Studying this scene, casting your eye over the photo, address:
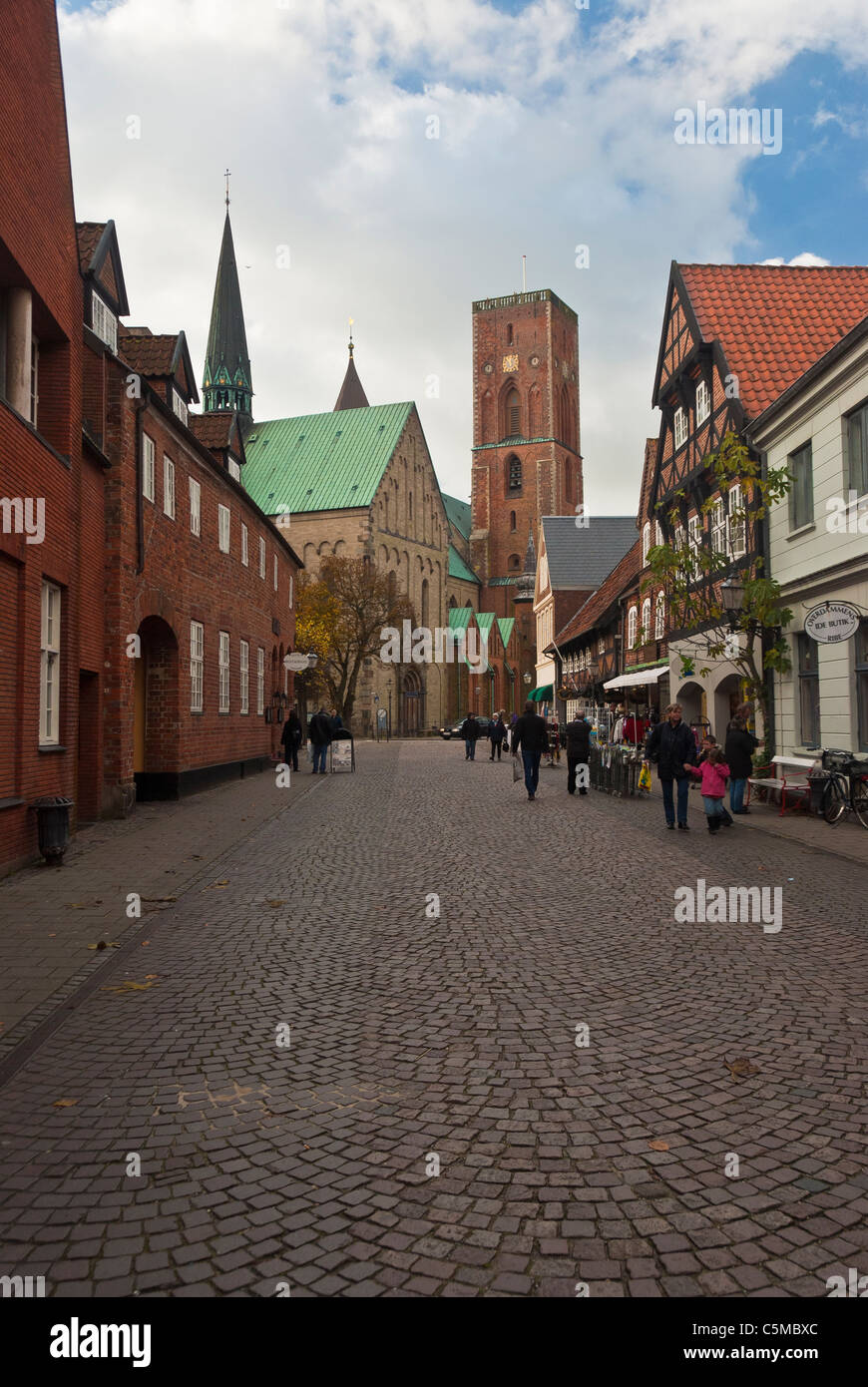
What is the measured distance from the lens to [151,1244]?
118 inches

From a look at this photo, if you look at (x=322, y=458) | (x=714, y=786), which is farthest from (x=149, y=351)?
(x=322, y=458)

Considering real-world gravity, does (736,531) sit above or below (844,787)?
above

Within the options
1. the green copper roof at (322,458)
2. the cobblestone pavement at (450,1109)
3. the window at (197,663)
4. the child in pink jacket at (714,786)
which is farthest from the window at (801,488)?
the green copper roof at (322,458)

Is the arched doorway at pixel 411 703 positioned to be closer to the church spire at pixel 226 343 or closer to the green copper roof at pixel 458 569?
the green copper roof at pixel 458 569

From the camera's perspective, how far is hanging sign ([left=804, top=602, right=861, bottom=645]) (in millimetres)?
13461

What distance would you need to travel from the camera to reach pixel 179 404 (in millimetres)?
19609

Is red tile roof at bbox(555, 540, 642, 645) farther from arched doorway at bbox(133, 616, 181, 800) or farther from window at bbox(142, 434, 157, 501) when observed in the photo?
window at bbox(142, 434, 157, 501)

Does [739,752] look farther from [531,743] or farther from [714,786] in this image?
[531,743]

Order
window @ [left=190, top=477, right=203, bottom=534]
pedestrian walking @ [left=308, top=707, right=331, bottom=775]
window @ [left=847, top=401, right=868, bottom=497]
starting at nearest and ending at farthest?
window @ [left=847, top=401, right=868, bottom=497] → window @ [left=190, top=477, right=203, bottom=534] → pedestrian walking @ [left=308, top=707, right=331, bottom=775]

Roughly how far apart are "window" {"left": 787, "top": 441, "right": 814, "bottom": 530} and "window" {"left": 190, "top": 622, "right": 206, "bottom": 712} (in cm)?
1161

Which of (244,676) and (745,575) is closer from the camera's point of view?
(745,575)

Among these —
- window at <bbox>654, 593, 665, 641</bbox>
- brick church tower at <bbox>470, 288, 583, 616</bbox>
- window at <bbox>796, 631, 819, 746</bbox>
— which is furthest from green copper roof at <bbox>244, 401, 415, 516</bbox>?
window at <bbox>796, 631, 819, 746</bbox>

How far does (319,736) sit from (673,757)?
1470 centimetres
